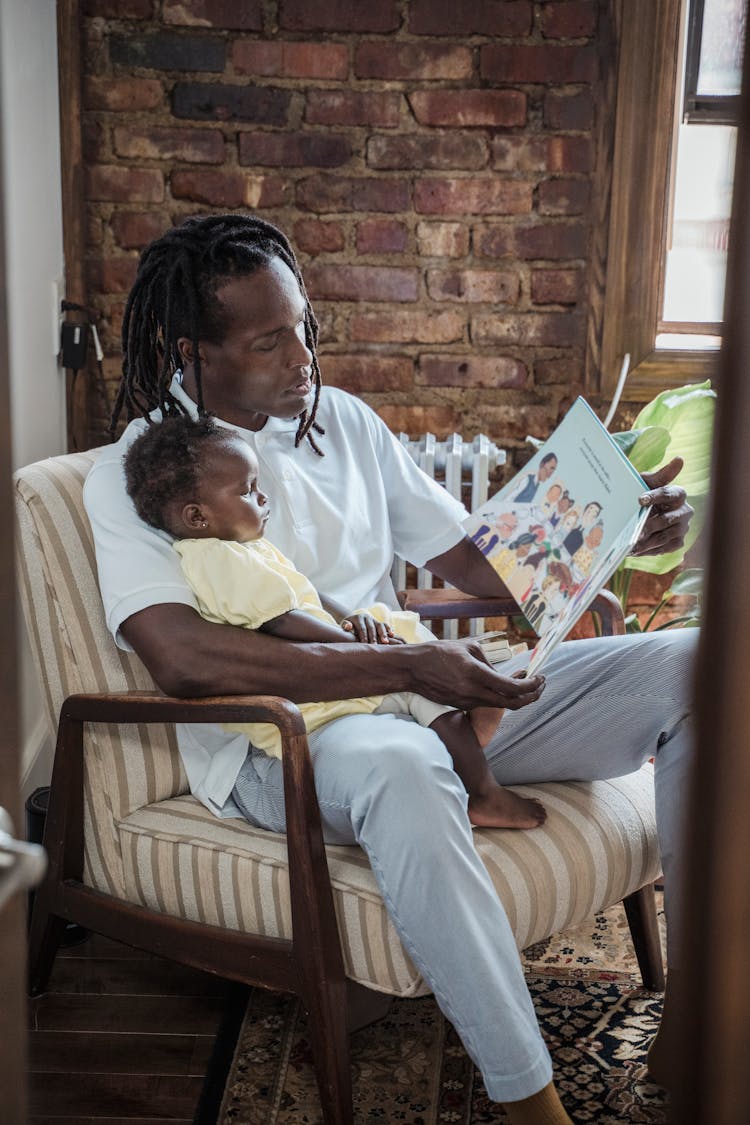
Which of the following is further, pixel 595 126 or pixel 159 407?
pixel 595 126

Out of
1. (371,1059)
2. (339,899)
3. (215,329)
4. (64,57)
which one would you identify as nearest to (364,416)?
(215,329)

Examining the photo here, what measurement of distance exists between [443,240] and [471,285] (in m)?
0.12

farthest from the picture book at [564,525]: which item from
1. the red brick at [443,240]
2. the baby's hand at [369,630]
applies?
the red brick at [443,240]

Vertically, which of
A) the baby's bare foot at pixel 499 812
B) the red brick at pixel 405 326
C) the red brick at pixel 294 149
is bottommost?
the baby's bare foot at pixel 499 812

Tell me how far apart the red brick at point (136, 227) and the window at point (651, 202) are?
0.98m

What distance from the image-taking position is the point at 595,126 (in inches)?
103

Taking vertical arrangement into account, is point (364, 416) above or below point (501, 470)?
above

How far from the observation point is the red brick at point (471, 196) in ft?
8.58

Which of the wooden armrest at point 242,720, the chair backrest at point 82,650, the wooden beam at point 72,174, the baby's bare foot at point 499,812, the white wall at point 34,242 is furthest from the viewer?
the wooden beam at point 72,174

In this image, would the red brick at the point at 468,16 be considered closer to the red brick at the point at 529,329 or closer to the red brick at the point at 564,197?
the red brick at the point at 564,197

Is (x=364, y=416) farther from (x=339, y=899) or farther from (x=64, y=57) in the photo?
(x=64, y=57)

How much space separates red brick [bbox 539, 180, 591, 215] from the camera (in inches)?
103

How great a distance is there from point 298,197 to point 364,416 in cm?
90

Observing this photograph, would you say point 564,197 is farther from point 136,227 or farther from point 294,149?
point 136,227
